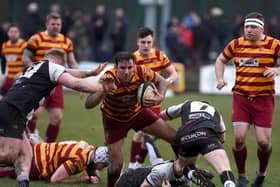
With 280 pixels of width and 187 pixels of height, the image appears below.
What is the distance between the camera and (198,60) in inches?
1190

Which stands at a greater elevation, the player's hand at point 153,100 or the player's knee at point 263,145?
the player's hand at point 153,100

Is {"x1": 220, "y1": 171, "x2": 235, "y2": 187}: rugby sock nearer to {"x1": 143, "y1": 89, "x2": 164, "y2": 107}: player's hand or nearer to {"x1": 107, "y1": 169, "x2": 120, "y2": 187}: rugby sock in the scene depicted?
{"x1": 143, "y1": 89, "x2": 164, "y2": 107}: player's hand

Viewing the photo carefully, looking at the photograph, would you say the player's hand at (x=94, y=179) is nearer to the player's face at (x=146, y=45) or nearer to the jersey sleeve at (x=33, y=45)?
the player's face at (x=146, y=45)

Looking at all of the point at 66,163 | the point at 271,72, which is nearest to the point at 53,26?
the point at 66,163

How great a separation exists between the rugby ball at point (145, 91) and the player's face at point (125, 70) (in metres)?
0.19

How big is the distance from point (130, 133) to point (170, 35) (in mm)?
13503

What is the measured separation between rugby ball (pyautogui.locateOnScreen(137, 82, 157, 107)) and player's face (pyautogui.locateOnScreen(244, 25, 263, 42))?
6.15ft

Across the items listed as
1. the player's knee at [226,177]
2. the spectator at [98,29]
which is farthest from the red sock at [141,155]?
the spectator at [98,29]

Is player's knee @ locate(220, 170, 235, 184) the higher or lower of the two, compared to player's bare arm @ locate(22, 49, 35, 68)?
lower

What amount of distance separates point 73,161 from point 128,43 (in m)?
22.3

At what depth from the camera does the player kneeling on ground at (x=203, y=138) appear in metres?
9.70

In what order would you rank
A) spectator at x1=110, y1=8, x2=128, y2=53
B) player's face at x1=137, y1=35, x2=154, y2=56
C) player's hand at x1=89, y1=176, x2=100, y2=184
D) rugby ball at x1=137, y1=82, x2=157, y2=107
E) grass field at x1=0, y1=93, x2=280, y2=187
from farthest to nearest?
spectator at x1=110, y1=8, x2=128, y2=53 → player's face at x1=137, y1=35, x2=154, y2=56 → grass field at x1=0, y1=93, x2=280, y2=187 → player's hand at x1=89, y1=176, x2=100, y2=184 → rugby ball at x1=137, y1=82, x2=157, y2=107

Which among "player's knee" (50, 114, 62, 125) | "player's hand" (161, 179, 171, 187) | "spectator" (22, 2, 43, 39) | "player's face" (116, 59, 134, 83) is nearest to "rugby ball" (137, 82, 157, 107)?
"player's face" (116, 59, 134, 83)

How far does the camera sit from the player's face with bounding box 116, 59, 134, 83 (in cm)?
1023
